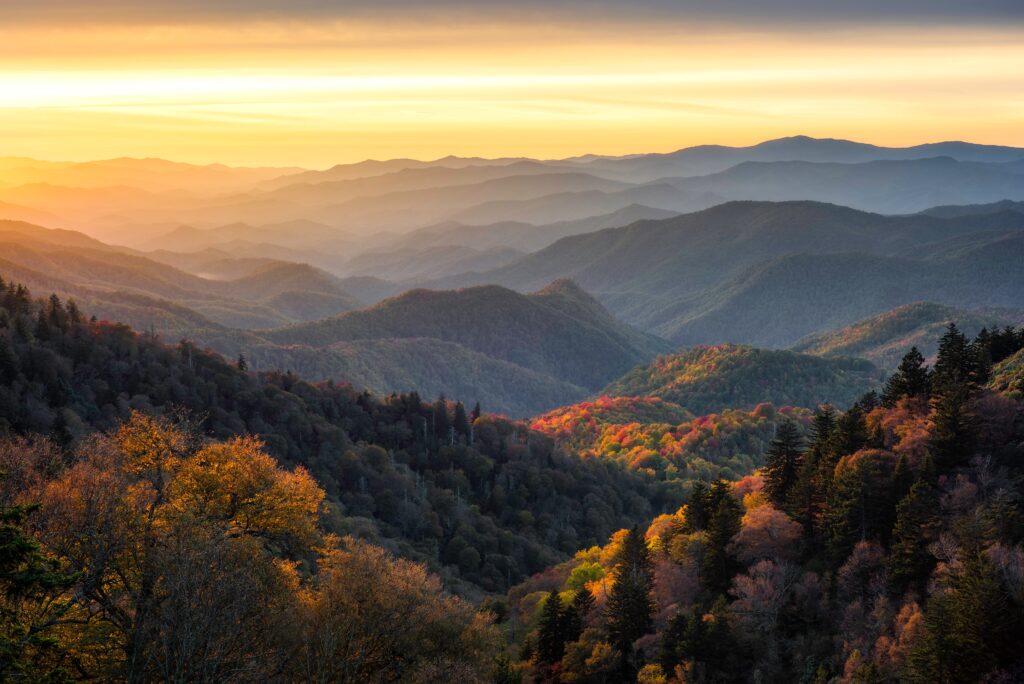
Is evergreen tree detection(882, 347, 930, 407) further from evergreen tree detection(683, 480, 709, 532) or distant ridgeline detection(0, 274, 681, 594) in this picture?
distant ridgeline detection(0, 274, 681, 594)

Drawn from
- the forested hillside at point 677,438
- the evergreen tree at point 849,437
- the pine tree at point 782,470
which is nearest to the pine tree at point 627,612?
the pine tree at point 782,470

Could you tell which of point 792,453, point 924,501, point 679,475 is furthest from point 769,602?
point 679,475

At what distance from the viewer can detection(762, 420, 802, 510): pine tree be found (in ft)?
201

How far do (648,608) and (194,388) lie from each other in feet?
230

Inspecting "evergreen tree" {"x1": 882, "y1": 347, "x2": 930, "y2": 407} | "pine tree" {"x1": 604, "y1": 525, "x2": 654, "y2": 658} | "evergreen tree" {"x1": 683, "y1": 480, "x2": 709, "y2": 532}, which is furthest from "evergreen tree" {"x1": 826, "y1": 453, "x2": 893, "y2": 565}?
"evergreen tree" {"x1": 683, "y1": 480, "x2": 709, "y2": 532}

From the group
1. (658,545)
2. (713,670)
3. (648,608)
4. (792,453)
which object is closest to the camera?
(713,670)

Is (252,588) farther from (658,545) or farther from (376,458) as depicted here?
(376,458)

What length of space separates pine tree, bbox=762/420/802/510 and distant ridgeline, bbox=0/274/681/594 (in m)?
→ 32.5

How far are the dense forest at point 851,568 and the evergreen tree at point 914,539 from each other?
0.26ft

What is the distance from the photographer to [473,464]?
120 metres

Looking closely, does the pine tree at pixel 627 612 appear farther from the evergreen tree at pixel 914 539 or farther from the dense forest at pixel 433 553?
the evergreen tree at pixel 914 539

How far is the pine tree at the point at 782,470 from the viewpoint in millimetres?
61125

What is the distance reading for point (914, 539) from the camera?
143ft

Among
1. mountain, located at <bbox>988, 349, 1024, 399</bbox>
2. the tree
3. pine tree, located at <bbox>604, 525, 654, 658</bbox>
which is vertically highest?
mountain, located at <bbox>988, 349, 1024, 399</bbox>
